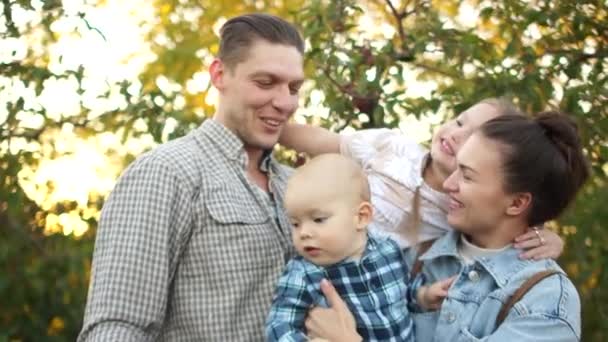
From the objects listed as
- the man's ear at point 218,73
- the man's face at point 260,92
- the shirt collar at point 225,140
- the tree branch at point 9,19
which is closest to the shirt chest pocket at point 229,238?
the shirt collar at point 225,140

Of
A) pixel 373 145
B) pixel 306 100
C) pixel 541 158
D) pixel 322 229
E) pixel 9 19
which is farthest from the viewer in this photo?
pixel 306 100

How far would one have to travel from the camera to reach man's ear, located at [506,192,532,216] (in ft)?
13.1

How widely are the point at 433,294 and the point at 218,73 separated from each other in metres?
0.92

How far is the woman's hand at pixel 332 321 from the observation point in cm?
384

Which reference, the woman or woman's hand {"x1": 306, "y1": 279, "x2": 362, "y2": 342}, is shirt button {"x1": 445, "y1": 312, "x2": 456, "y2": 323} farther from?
woman's hand {"x1": 306, "y1": 279, "x2": 362, "y2": 342}

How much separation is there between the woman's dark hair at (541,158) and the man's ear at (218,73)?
80 centimetres

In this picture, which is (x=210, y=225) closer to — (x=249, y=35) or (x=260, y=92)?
(x=260, y=92)

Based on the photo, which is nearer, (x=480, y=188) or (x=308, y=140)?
(x=480, y=188)

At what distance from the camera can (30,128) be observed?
18.7ft

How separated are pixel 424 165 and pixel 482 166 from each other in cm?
45

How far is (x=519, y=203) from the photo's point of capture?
3992 mm

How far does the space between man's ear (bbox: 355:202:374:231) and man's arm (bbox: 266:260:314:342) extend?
20cm

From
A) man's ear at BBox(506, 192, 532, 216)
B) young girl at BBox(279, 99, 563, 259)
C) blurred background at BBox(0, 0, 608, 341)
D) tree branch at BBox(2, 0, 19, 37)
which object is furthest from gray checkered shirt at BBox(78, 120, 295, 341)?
tree branch at BBox(2, 0, 19, 37)

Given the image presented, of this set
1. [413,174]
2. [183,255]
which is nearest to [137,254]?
[183,255]
